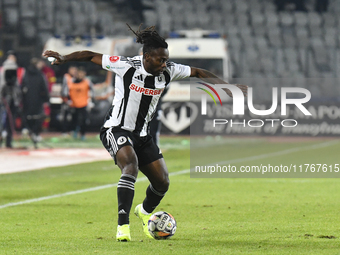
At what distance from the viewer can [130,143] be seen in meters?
5.82

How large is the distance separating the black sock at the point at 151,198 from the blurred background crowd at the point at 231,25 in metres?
20.2

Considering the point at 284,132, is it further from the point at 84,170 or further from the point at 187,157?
the point at 84,170

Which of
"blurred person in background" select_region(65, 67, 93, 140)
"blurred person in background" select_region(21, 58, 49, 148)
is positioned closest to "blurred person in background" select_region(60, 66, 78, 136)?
"blurred person in background" select_region(65, 67, 93, 140)

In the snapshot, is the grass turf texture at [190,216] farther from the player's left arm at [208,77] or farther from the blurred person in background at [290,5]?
the blurred person in background at [290,5]

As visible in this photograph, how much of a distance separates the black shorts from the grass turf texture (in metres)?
0.72

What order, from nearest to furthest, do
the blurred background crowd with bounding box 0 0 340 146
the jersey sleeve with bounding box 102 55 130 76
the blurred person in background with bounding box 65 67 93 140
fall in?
the jersey sleeve with bounding box 102 55 130 76 → the blurred person in background with bounding box 65 67 93 140 → the blurred background crowd with bounding box 0 0 340 146

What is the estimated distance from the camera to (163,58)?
5.69 meters

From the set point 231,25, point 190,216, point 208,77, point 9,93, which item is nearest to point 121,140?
point 208,77

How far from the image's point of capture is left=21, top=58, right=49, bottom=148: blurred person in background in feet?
58.7

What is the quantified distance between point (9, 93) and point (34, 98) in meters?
1.23

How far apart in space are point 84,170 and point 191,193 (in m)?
3.74

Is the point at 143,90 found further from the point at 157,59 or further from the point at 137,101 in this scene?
the point at 157,59

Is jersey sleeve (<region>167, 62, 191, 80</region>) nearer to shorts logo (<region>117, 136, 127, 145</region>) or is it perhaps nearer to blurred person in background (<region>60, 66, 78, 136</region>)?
shorts logo (<region>117, 136, 127, 145</region>)

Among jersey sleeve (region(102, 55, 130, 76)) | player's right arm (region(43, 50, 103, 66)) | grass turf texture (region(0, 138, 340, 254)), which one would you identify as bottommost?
grass turf texture (region(0, 138, 340, 254))
